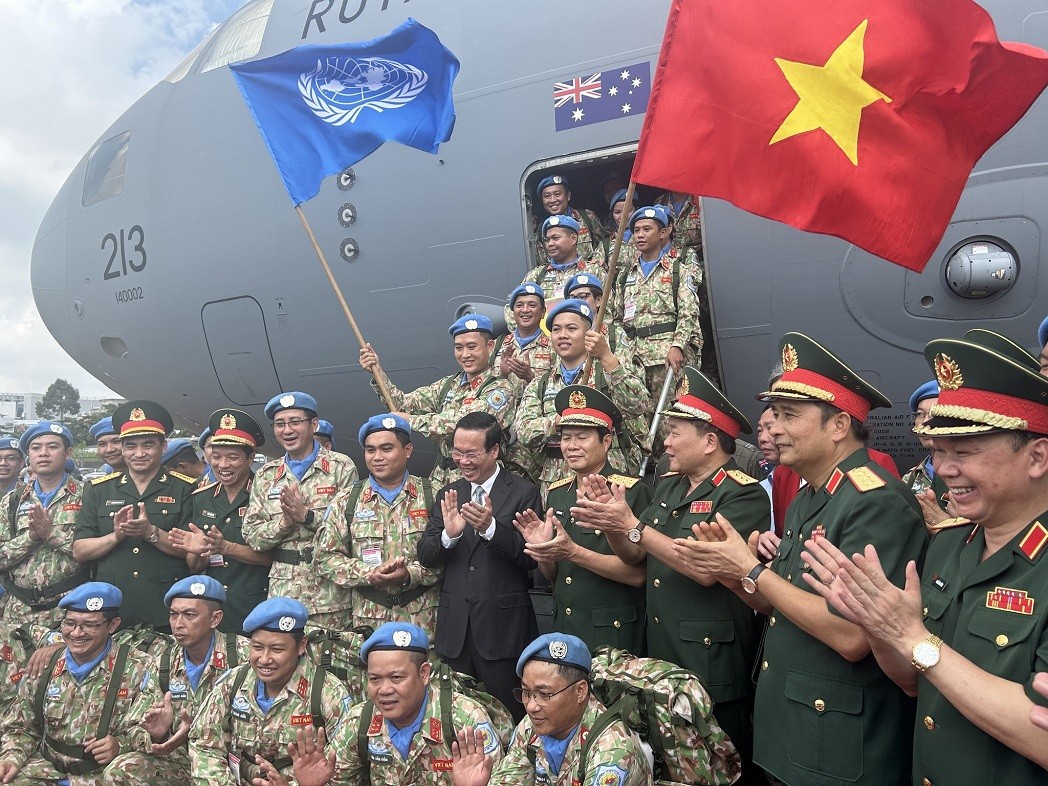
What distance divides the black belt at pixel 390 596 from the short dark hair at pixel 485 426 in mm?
996

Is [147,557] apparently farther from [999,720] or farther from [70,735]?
[999,720]

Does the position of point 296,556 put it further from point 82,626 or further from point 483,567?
point 483,567

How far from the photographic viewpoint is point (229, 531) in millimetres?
6000

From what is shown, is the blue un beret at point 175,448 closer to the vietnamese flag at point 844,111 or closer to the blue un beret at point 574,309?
the blue un beret at point 574,309

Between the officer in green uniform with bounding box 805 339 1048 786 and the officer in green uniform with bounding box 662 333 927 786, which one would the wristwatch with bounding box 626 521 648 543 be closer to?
the officer in green uniform with bounding box 662 333 927 786

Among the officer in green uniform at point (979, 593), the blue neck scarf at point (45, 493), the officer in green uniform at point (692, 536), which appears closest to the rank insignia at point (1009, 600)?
the officer in green uniform at point (979, 593)

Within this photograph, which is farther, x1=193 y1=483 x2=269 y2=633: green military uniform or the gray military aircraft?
x1=193 y1=483 x2=269 y2=633: green military uniform

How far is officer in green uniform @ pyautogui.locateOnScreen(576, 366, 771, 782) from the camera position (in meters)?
3.85

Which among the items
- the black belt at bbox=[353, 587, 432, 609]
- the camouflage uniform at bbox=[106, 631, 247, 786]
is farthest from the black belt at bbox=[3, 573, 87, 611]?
the black belt at bbox=[353, 587, 432, 609]

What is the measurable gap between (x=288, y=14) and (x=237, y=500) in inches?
181

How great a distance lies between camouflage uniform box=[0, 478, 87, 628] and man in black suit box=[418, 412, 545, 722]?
337 cm

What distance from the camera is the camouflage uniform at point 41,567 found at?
21.5ft

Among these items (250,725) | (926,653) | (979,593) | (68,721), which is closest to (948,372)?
(979,593)

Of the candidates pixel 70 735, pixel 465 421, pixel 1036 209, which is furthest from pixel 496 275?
pixel 70 735
